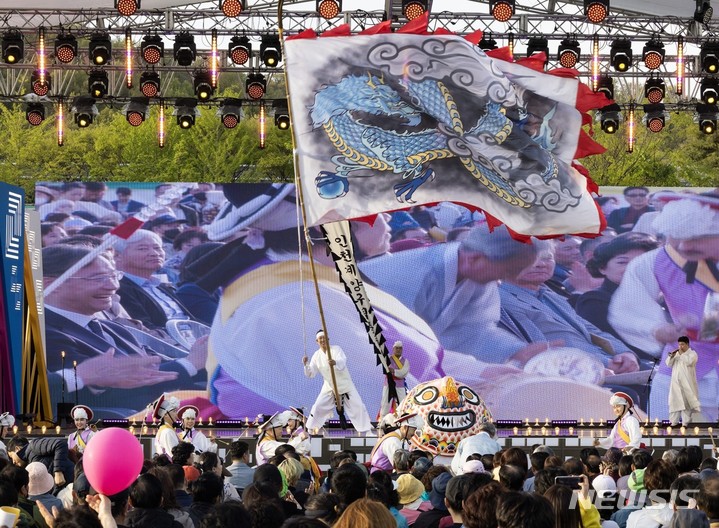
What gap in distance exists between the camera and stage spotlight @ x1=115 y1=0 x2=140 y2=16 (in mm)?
18156

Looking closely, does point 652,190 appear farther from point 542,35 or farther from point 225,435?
point 225,435

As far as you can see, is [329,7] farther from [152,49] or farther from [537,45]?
[537,45]

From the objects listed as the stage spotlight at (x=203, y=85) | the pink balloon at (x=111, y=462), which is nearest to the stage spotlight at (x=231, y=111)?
the stage spotlight at (x=203, y=85)

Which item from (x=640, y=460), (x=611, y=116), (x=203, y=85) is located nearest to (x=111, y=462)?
(x=640, y=460)

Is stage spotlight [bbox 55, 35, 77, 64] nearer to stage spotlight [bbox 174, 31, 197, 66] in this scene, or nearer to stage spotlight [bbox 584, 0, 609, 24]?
stage spotlight [bbox 174, 31, 197, 66]

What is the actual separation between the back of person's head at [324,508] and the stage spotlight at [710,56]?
1517cm

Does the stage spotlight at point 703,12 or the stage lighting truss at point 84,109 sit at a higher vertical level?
the stage spotlight at point 703,12

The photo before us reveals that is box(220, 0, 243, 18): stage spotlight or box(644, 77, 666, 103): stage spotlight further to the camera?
box(644, 77, 666, 103): stage spotlight

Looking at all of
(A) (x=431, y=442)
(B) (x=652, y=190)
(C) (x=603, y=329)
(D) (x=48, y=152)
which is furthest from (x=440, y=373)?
(D) (x=48, y=152)

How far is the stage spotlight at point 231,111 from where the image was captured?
22089 mm

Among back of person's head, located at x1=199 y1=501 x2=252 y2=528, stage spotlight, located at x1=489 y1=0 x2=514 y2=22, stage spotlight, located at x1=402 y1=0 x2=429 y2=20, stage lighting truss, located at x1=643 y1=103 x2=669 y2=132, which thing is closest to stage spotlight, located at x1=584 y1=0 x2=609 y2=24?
stage spotlight, located at x1=489 y1=0 x2=514 y2=22

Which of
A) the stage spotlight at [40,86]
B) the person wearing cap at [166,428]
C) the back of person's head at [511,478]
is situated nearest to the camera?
the back of person's head at [511,478]

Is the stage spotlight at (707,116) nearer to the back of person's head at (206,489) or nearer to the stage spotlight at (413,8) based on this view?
the stage spotlight at (413,8)

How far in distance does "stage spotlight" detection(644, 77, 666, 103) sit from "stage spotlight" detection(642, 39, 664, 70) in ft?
4.09
